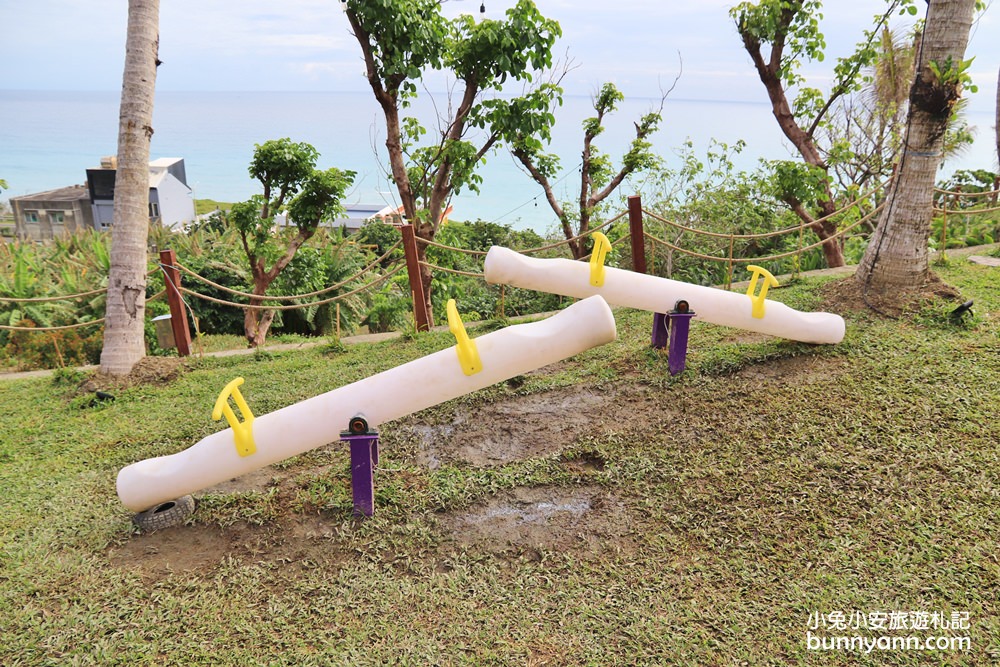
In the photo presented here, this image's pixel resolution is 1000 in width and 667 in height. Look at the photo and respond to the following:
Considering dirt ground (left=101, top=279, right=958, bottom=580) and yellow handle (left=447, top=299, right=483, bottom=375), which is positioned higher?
yellow handle (left=447, top=299, right=483, bottom=375)

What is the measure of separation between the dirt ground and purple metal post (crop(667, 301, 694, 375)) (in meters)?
0.30

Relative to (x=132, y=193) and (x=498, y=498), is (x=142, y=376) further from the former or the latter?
(x=498, y=498)

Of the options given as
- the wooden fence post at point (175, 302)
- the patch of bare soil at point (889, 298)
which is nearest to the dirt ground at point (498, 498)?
the patch of bare soil at point (889, 298)

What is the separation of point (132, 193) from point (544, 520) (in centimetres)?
448

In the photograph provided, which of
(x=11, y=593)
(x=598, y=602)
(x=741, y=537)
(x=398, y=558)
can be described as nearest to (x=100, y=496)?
(x=11, y=593)

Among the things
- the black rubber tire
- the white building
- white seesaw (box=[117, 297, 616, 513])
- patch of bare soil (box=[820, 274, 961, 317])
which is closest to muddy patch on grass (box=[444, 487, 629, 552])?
white seesaw (box=[117, 297, 616, 513])

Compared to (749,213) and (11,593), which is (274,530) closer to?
(11,593)

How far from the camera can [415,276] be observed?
6520mm

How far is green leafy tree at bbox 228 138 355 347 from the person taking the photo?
8.14 metres

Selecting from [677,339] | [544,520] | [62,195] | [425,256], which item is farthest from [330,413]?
[62,195]

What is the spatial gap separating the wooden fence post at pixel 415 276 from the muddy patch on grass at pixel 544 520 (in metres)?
3.17

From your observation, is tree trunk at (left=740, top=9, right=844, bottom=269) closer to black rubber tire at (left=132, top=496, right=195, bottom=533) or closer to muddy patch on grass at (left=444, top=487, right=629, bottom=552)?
muddy patch on grass at (left=444, top=487, right=629, bottom=552)

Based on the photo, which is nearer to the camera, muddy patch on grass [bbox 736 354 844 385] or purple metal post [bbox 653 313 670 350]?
muddy patch on grass [bbox 736 354 844 385]

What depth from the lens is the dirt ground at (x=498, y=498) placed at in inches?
131
